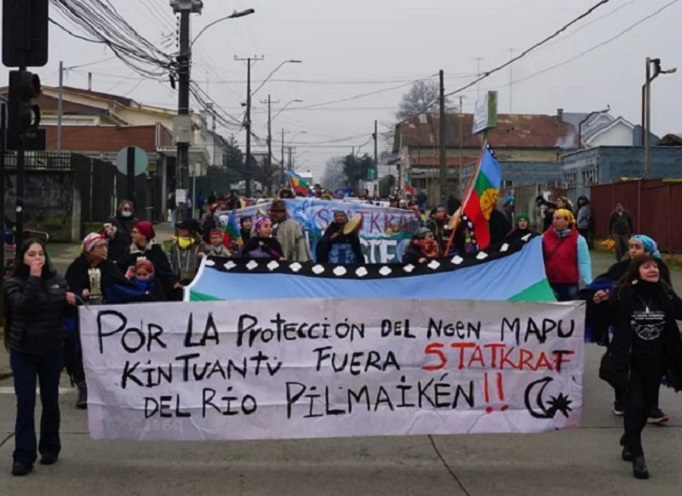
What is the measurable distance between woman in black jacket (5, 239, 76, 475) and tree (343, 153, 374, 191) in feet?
308

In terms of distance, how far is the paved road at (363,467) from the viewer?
6.57 meters

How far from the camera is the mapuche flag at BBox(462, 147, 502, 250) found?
40.3 ft

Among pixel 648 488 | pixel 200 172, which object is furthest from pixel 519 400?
pixel 200 172

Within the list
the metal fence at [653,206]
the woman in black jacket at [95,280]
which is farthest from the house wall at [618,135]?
the woman in black jacket at [95,280]

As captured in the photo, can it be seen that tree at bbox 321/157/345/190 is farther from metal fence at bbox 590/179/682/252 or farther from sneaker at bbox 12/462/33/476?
sneaker at bbox 12/462/33/476

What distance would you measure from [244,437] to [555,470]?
6.96 ft

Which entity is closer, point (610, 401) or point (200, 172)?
point (610, 401)

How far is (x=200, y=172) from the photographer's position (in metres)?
73.5

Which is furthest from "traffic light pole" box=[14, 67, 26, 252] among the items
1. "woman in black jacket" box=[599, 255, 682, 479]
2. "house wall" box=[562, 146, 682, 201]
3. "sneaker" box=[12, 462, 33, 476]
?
"house wall" box=[562, 146, 682, 201]

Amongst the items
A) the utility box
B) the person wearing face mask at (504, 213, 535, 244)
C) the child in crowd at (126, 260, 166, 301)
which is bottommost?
the child in crowd at (126, 260, 166, 301)

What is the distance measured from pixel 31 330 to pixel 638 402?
13.3ft

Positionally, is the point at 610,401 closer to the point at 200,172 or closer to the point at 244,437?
the point at 244,437

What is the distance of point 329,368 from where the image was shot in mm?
7035

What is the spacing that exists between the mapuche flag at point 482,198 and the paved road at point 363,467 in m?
4.47
